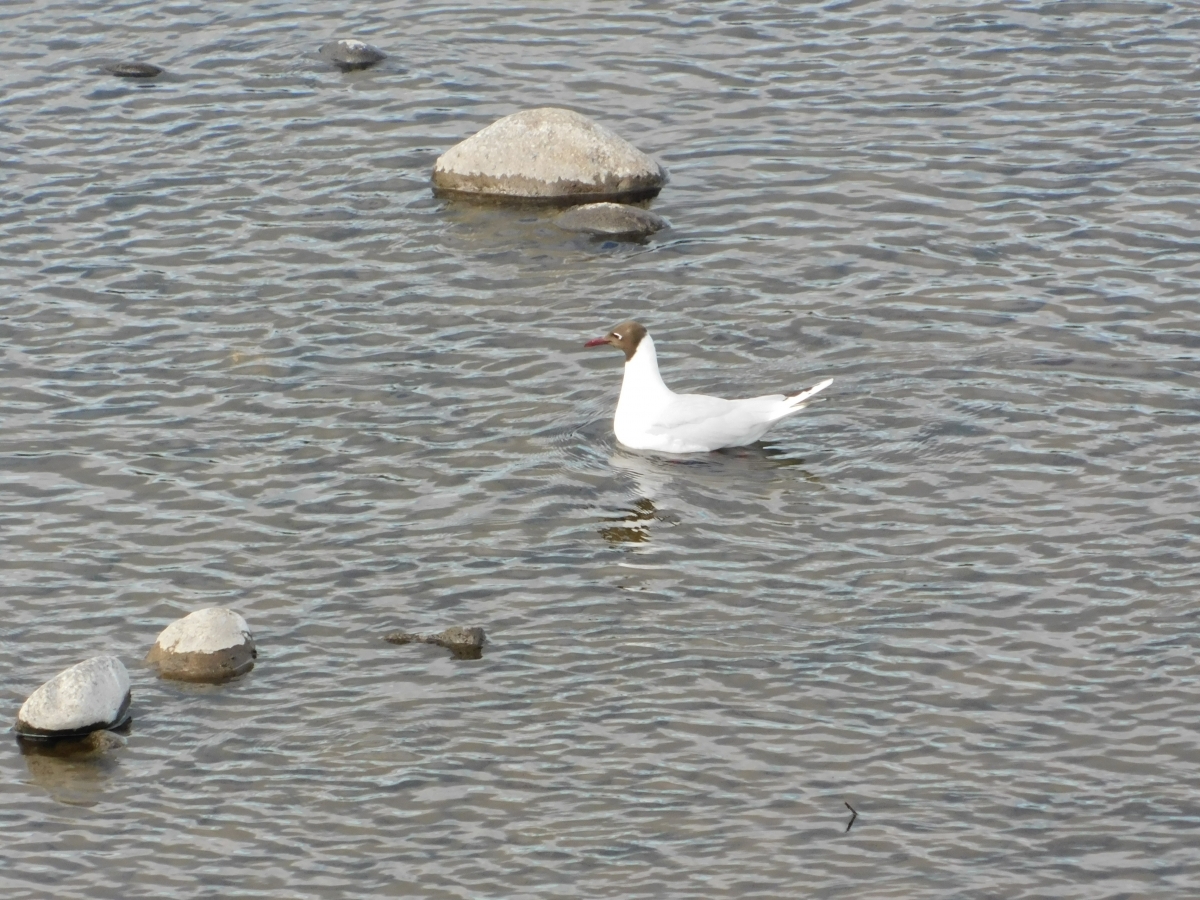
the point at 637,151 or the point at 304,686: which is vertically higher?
the point at 637,151

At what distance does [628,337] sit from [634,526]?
2.25 meters

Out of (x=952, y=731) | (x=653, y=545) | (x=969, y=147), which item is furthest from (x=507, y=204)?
(x=952, y=731)

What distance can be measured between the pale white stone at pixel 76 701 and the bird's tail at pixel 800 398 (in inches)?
242

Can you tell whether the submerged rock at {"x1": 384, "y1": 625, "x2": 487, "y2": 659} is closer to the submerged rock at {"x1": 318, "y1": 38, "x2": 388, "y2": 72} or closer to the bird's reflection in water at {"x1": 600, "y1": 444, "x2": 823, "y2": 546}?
the bird's reflection in water at {"x1": 600, "y1": 444, "x2": 823, "y2": 546}

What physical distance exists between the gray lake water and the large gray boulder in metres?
0.44

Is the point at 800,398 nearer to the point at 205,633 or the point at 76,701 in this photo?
the point at 205,633

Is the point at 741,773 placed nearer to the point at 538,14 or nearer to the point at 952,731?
the point at 952,731

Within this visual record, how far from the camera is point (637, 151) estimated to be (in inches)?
786

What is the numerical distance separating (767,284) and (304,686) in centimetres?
761

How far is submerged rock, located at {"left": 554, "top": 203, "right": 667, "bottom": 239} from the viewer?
743 inches

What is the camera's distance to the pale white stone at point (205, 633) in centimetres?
1192

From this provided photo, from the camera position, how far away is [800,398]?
15055 mm

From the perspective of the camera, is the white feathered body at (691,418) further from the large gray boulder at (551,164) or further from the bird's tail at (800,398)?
the large gray boulder at (551,164)

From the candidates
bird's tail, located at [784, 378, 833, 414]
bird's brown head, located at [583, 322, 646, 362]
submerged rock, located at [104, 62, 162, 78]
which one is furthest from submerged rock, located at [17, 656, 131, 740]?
submerged rock, located at [104, 62, 162, 78]
